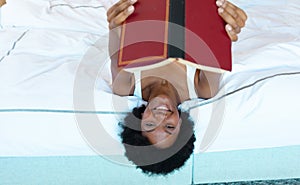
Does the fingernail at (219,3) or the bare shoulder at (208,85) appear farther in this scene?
the bare shoulder at (208,85)

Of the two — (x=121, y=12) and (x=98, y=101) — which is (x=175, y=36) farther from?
(x=98, y=101)

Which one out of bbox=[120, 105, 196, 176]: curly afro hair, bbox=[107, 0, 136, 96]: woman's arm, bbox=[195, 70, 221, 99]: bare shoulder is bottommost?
bbox=[120, 105, 196, 176]: curly afro hair

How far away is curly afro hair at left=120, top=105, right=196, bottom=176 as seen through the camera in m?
1.19

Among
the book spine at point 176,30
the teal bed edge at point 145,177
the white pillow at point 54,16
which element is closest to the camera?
the book spine at point 176,30

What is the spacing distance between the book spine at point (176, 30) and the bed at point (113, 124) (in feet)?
0.68

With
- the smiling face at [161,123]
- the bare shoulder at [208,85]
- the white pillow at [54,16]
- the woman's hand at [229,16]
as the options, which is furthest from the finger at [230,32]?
the white pillow at [54,16]

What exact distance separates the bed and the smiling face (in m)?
0.08

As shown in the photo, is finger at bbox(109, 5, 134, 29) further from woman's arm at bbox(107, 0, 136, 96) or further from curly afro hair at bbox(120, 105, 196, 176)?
curly afro hair at bbox(120, 105, 196, 176)

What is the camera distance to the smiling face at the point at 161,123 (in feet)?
3.82

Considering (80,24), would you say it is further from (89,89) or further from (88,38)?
(89,89)

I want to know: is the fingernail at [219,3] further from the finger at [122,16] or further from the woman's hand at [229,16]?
the finger at [122,16]

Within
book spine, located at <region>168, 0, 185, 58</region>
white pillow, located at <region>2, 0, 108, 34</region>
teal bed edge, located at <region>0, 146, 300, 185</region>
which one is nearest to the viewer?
book spine, located at <region>168, 0, 185, 58</region>

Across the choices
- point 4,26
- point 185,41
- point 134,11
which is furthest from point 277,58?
point 4,26

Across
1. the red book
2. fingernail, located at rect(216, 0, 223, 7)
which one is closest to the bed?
the red book
